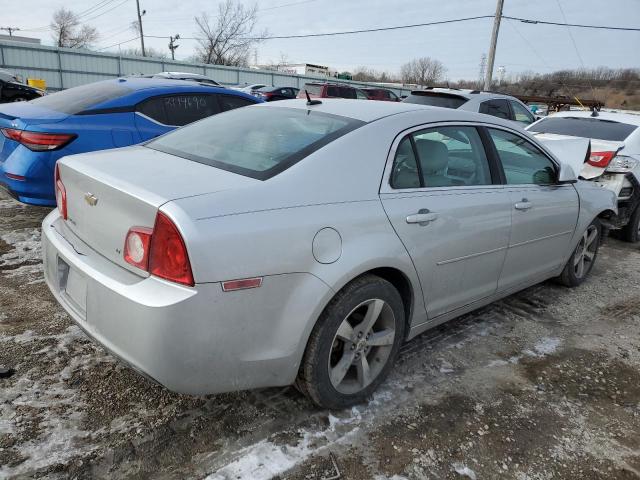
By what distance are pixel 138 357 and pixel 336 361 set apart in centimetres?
103

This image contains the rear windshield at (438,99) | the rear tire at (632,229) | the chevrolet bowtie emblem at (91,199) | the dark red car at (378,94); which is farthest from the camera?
the dark red car at (378,94)

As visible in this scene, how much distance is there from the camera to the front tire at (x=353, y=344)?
7.73ft

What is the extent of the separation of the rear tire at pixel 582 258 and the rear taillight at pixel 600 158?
161cm

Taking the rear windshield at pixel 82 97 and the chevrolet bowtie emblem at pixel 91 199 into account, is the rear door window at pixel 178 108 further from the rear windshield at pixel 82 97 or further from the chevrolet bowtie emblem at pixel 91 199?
the chevrolet bowtie emblem at pixel 91 199

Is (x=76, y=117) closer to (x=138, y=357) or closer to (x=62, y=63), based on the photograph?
(x=138, y=357)

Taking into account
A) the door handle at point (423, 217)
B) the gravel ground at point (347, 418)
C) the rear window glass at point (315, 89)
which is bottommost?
the gravel ground at point (347, 418)

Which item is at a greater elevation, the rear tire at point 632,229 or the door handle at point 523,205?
the door handle at point 523,205

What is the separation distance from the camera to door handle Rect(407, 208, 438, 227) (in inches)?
104

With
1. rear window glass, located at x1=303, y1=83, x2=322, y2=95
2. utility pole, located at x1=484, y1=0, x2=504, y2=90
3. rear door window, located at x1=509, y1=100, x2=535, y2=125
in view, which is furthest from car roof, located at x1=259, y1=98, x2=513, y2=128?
utility pole, located at x1=484, y1=0, x2=504, y2=90

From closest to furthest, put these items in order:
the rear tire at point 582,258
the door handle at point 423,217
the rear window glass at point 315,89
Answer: the door handle at point 423,217 → the rear tire at point 582,258 → the rear window glass at point 315,89

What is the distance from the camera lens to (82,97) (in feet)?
16.7

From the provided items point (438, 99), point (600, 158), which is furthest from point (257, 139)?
point (438, 99)

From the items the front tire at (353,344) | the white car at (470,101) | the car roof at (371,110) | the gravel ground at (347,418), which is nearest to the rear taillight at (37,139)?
the gravel ground at (347,418)

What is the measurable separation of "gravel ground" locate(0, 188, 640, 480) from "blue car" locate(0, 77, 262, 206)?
1.25 metres
